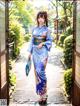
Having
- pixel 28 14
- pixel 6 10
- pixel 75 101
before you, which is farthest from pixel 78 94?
pixel 28 14

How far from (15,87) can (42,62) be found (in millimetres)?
1933

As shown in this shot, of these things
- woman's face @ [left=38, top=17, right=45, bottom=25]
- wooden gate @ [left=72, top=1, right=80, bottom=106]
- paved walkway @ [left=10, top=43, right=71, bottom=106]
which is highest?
woman's face @ [left=38, top=17, right=45, bottom=25]

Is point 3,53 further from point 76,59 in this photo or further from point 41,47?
point 76,59

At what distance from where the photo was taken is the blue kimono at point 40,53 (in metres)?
6.65

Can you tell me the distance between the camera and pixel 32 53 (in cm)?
682

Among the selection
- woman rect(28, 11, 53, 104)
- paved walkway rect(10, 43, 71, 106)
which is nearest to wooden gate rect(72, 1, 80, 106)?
paved walkway rect(10, 43, 71, 106)

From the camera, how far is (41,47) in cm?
670

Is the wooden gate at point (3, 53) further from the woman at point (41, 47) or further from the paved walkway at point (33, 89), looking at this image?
the woman at point (41, 47)

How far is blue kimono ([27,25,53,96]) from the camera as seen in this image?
6.65m

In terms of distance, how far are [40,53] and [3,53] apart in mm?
1043

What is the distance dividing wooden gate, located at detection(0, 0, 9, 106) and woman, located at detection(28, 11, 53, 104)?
2.43 feet

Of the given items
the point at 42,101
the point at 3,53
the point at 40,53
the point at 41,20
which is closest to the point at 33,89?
the point at 42,101

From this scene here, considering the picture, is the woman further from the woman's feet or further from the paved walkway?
the paved walkway

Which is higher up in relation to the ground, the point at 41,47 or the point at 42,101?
the point at 41,47
